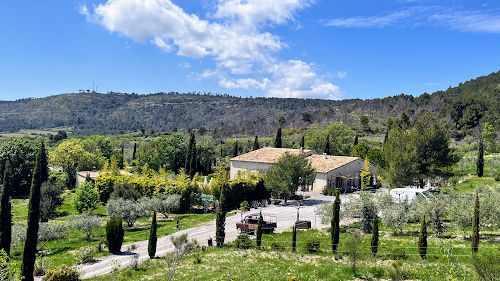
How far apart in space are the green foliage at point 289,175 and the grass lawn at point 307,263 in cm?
1653

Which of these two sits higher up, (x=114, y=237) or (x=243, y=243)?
(x=114, y=237)

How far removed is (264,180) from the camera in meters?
41.3

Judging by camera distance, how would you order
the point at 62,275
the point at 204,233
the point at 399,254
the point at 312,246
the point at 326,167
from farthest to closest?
the point at 326,167 < the point at 204,233 < the point at 312,246 < the point at 399,254 < the point at 62,275

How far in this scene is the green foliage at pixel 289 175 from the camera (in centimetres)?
3838

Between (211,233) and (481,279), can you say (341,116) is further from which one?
(481,279)

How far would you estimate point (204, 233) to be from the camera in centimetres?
2680

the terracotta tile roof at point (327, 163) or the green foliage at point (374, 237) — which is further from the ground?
the terracotta tile roof at point (327, 163)

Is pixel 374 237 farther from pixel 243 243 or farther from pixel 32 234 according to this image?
pixel 32 234

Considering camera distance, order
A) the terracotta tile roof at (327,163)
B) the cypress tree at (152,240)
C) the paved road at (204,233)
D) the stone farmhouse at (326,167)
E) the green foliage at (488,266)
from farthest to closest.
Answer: the terracotta tile roof at (327,163)
the stone farmhouse at (326,167)
the cypress tree at (152,240)
the paved road at (204,233)
the green foliage at (488,266)

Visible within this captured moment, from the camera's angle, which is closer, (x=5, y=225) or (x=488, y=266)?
(x=488, y=266)

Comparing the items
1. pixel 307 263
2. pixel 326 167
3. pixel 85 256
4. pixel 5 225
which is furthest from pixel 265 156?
pixel 5 225

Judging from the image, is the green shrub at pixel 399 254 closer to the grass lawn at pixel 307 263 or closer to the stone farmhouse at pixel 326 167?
the grass lawn at pixel 307 263

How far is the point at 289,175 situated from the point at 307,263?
20.9m

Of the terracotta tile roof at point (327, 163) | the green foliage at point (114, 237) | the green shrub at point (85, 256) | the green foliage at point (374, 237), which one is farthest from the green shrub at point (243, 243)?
the terracotta tile roof at point (327, 163)
